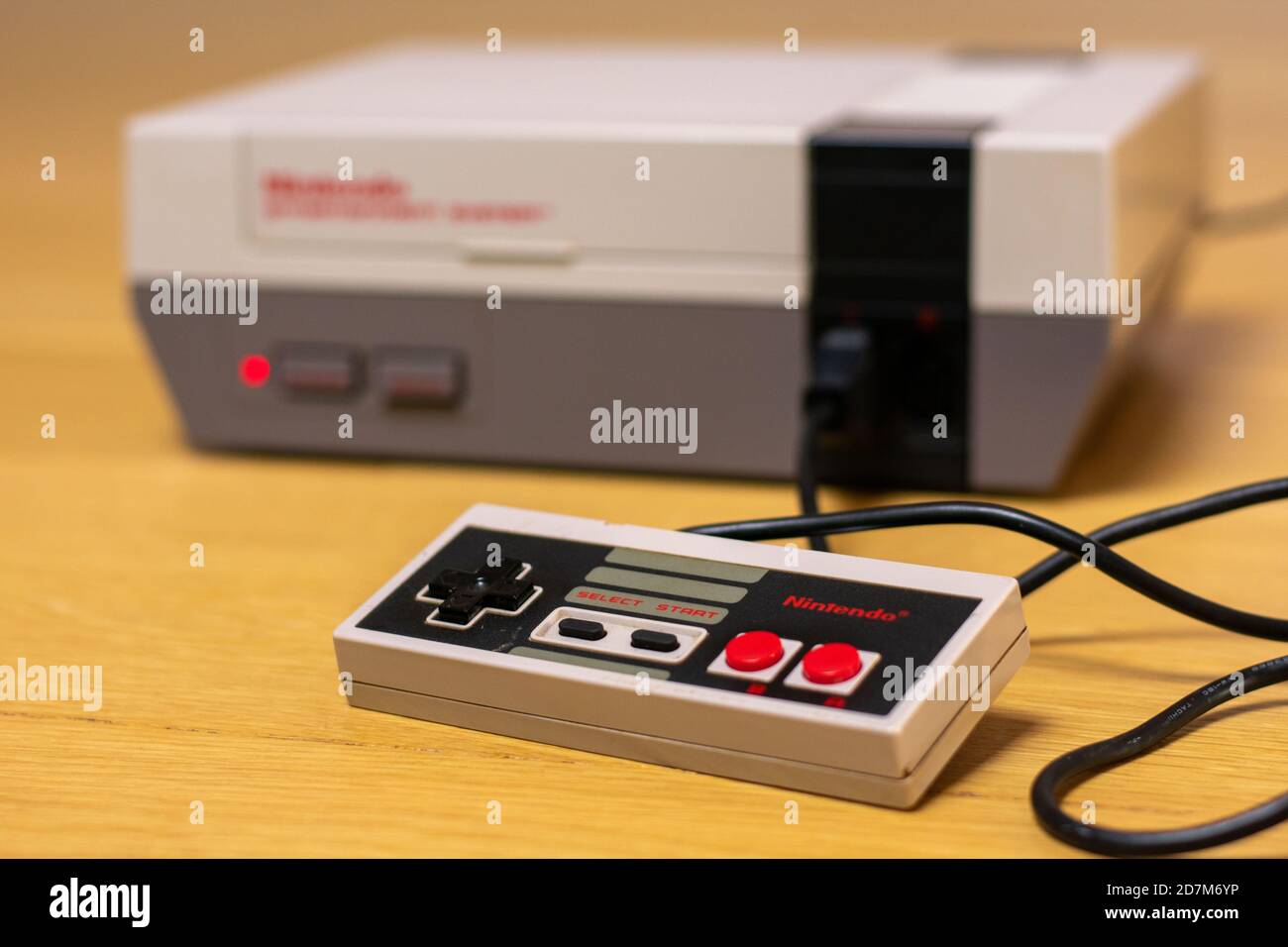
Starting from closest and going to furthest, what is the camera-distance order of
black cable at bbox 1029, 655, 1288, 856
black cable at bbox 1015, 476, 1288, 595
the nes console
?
black cable at bbox 1029, 655, 1288, 856 < black cable at bbox 1015, 476, 1288, 595 < the nes console

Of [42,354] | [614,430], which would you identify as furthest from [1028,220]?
[42,354]

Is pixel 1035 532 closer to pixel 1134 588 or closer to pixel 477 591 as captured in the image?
pixel 1134 588

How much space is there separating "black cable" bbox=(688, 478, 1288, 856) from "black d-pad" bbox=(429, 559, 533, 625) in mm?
61

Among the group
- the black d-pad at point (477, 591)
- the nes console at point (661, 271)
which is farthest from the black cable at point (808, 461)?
the black d-pad at point (477, 591)

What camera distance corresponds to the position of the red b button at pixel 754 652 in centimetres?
40

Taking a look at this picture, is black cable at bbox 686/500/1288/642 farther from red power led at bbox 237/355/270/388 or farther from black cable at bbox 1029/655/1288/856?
red power led at bbox 237/355/270/388

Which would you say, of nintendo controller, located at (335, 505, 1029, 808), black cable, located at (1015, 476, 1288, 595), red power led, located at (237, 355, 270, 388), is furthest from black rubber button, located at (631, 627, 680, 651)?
red power led, located at (237, 355, 270, 388)

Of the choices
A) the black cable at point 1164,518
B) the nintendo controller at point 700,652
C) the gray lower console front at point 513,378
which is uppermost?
the gray lower console front at point 513,378

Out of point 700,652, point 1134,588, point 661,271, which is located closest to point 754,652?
point 700,652

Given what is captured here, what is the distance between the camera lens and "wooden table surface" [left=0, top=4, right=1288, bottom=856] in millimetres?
388

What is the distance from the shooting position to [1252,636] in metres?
0.47

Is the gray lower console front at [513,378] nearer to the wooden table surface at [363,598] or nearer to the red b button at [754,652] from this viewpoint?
the wooden table surface at [363,598]

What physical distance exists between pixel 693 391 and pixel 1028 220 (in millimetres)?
138

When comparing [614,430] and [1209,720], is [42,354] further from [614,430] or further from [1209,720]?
[1209,720]
